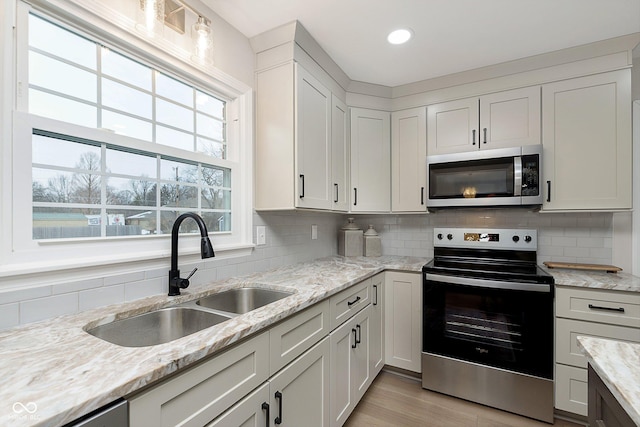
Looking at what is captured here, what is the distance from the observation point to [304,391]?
1342mm

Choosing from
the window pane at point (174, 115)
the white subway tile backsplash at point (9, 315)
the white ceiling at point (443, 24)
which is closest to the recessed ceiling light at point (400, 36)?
the white ceiling at point (443, 24)

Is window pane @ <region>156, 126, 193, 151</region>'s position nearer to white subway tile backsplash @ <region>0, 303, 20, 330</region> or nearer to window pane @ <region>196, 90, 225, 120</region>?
window pane @ <region>196, 90, 225, 120</region>

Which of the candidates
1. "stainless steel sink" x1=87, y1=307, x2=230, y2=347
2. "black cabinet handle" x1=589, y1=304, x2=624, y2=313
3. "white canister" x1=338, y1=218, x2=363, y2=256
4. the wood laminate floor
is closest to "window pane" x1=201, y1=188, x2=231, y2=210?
"stainless steel sink" x1=87, y1=307, x2=230, y2=347

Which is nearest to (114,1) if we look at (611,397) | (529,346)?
(611,397)

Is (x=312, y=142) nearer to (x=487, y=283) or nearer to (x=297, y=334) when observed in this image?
(x=297, y=334)

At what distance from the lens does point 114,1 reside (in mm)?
1262

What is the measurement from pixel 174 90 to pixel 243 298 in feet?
3.92

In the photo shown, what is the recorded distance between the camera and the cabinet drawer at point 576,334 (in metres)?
1.76

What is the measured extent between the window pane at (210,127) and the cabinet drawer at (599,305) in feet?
7.80

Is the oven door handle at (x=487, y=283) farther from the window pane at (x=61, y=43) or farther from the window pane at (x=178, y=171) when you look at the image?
the window pane at (x=61, y=43)

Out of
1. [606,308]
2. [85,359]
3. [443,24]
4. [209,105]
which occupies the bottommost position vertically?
[606,308]

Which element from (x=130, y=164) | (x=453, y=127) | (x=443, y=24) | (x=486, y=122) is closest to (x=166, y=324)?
(x=130, y=164)

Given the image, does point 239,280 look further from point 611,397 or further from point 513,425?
point 513,425

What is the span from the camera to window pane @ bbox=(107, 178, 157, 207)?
1313mm
